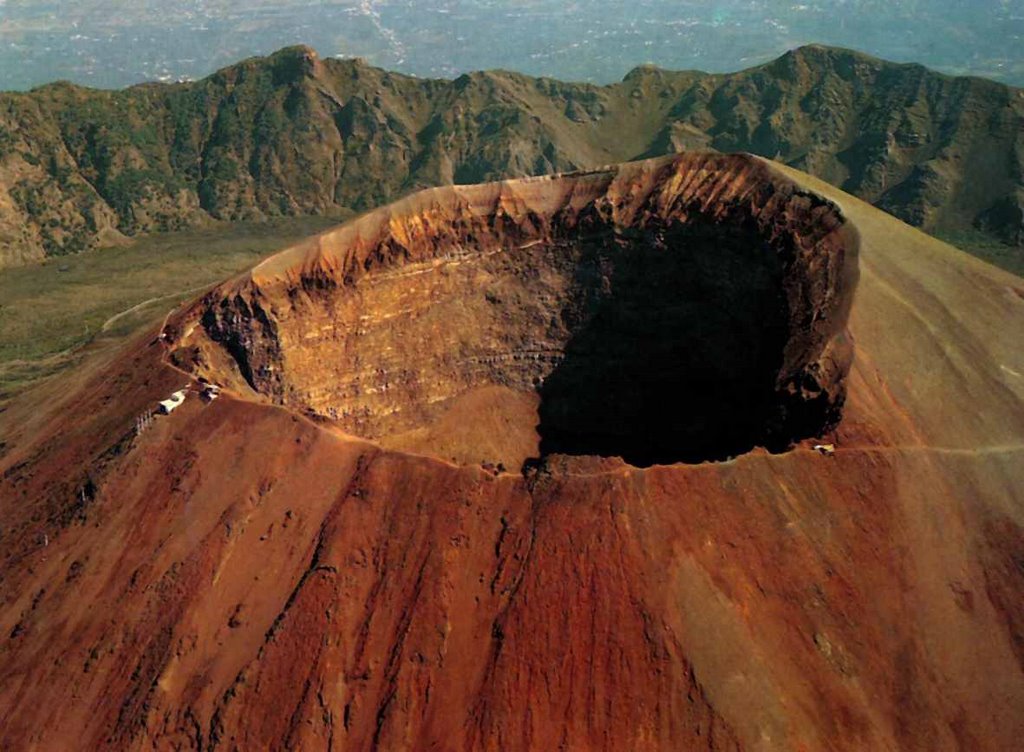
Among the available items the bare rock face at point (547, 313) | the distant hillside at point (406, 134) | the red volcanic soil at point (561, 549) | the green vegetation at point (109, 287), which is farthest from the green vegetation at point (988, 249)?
the green vegetation at point (109, 287)

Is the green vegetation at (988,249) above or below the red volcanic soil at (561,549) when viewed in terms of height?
below

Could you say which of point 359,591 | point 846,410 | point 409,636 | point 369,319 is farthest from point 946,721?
point 369,319

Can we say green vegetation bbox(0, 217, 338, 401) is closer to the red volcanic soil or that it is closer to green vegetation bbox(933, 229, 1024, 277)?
the red volcanic soil

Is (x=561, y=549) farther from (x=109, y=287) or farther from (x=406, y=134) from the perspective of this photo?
(x=406, y=134)

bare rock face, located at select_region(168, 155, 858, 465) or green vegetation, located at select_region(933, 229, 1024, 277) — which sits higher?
bare rock face, located at select_region(168, 155, 858, 465)

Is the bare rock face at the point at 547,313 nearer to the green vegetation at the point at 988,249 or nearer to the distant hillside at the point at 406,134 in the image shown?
the green vegetation at the point at 988,249

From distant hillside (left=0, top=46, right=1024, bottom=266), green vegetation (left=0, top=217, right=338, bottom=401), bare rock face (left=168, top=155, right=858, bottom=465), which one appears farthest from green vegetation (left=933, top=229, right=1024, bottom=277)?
green vegetation (left=0, top=217, right=338, bottom=401)
